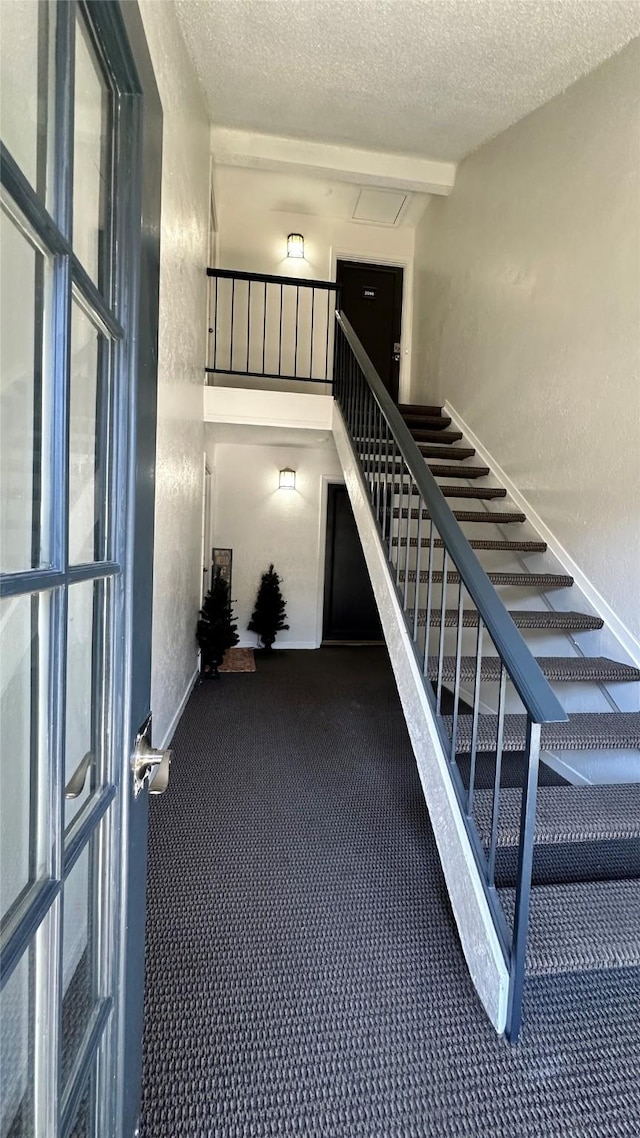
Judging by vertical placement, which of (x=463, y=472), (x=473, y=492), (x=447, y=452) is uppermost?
(x=447, y=452)

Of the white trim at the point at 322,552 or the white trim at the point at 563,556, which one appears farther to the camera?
the white trim at the point at 322,552

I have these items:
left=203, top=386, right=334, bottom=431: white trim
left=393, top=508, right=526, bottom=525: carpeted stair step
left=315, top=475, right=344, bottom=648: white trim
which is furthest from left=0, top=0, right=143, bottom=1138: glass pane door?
left=315, top=475, right=344, bottom=648: white trim

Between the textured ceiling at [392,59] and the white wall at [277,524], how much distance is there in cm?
263

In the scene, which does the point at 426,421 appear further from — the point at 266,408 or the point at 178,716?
the point at 178,716

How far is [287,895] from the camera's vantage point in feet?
6.32

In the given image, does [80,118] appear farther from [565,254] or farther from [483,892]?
[565,254]

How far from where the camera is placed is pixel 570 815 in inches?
72.6

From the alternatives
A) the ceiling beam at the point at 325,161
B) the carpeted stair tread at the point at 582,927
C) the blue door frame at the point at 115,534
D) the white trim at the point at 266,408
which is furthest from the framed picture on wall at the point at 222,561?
the blue door frame at the point at 115,534

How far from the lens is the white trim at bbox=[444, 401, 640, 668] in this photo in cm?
262

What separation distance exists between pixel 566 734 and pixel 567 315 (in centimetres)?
233

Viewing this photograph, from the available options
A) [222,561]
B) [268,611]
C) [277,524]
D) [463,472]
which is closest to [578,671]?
[463,472]

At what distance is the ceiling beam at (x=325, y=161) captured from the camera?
3910 millimetres

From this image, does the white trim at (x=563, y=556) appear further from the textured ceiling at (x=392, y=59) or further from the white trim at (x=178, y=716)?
the white trim at (x=178, y=716)

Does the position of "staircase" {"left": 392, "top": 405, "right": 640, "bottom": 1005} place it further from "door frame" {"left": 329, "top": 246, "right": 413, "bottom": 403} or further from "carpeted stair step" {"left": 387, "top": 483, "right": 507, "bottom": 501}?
"door frame" {"left": 329, "top": 246, "right": 413, "bottom": 403}
